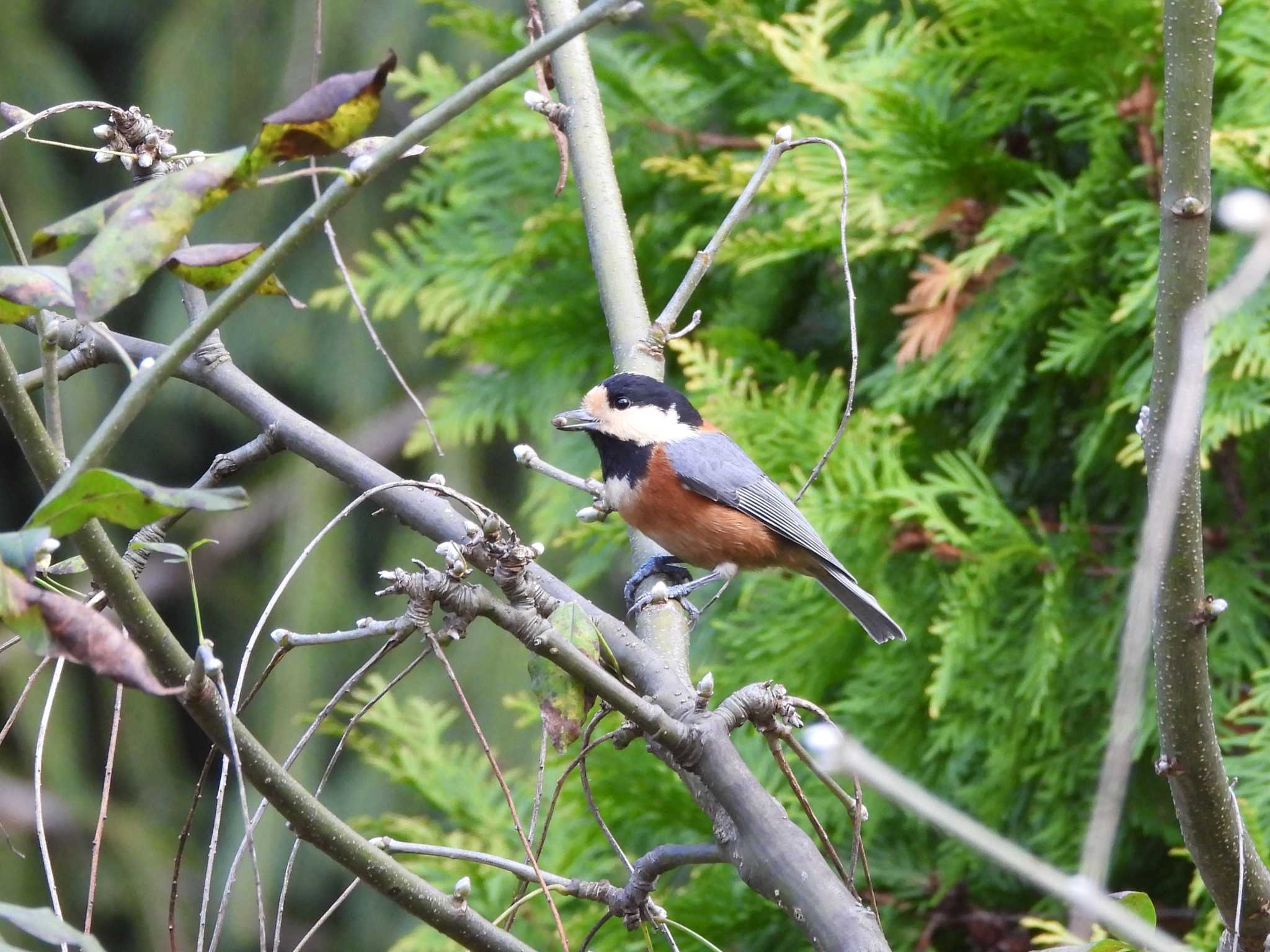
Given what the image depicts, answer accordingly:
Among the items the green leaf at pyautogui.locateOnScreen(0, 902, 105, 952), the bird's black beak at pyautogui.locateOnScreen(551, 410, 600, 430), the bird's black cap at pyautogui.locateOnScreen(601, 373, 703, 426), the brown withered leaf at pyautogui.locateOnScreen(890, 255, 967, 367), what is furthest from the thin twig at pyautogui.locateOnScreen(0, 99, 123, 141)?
the brown withered leaf at pyautogui.locateOnScreen(890, 255, 967, 367)

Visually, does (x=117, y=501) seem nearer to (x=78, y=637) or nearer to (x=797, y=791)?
(x=78, y=637)

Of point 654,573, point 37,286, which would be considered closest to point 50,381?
point 37,286

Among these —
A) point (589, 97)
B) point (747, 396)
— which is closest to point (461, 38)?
point (747, 396)

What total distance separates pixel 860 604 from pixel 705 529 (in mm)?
339

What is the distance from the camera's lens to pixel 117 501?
71 centimetres

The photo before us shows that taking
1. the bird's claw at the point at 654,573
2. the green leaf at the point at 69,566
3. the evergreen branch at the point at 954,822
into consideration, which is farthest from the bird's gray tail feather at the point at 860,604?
the evergreen branch at the point at 954,822

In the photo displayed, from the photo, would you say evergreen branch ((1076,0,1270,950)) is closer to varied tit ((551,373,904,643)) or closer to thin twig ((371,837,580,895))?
thin twig ((371,837,580,895))

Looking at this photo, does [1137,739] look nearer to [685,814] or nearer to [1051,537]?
[1051,537]

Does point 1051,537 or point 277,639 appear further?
point 1051,537

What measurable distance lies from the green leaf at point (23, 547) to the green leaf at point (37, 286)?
0.14m

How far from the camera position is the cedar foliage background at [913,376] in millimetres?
2318

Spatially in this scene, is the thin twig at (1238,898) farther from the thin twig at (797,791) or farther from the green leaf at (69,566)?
the green leaf at (69,566)

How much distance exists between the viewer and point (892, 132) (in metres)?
2.49

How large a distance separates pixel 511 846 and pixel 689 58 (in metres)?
1.86
